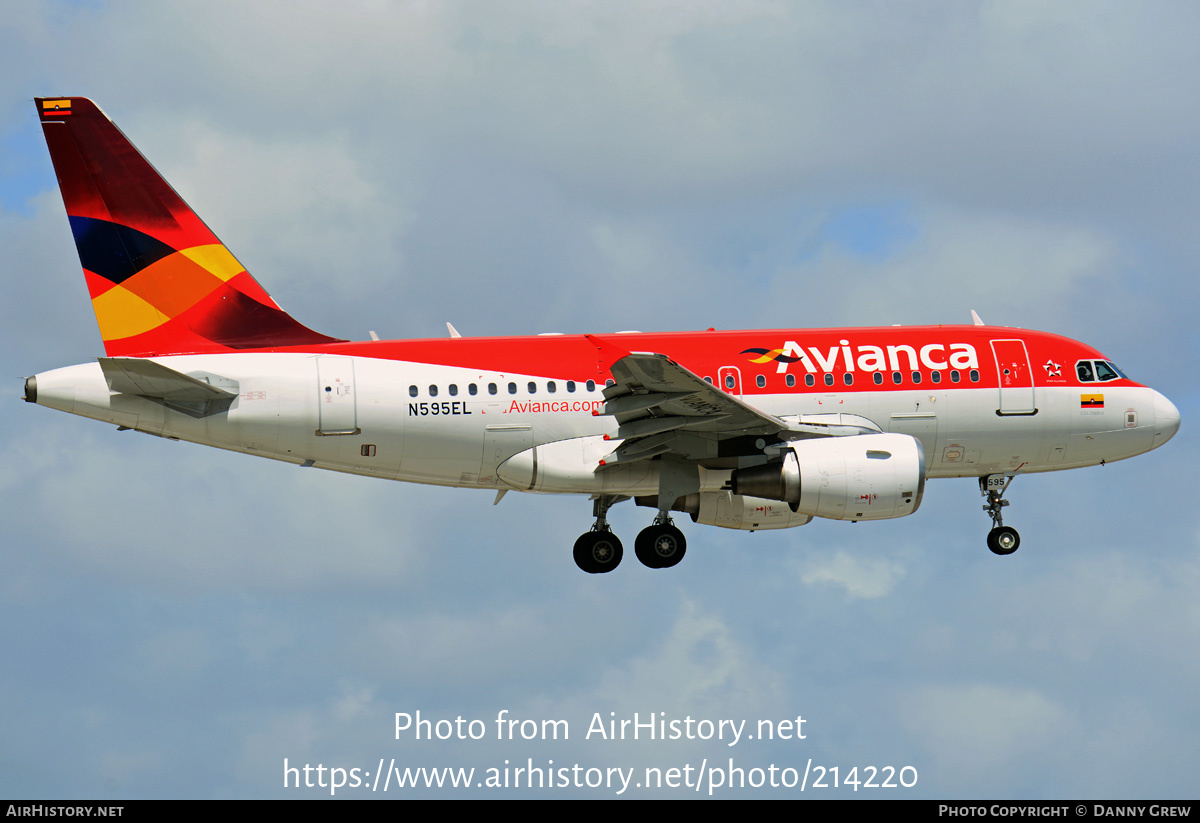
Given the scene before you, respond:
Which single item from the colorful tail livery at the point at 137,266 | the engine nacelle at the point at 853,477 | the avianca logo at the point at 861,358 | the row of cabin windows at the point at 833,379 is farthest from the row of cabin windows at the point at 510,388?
the engine nacelle at the point at 853,477

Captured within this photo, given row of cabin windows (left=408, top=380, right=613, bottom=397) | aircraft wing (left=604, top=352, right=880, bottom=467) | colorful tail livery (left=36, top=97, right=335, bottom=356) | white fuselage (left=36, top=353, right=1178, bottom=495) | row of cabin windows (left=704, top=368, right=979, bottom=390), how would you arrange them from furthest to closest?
colorful tail livery (left=36, top=97, right=335, bottom=356) → row of cabin windows (left=704, top=368, right=979, bottom=390) → row of cabin windows (left=408, top=380, right=613, bottom=397) → white fuselage (left=36, top=353, right=1178, bottom=495) → aircraft wing (left=604, top=352, right=880, bottom=467)

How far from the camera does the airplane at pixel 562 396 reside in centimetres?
3922

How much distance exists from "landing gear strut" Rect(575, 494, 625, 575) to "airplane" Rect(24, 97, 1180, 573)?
58 mm

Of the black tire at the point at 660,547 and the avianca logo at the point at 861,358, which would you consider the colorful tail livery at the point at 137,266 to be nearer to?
the black tire at the point at 660,547

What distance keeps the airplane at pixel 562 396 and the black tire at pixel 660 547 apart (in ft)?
0.19

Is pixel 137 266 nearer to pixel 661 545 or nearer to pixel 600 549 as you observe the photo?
pixel 600 549

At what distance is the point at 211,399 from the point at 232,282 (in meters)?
4.26

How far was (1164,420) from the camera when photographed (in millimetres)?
44125

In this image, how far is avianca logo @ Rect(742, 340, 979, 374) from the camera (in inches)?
1634

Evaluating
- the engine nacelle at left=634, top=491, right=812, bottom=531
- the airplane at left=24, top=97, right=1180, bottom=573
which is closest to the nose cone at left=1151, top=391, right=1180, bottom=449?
the airplane at left=24, top=97, right=1180, bottom=573

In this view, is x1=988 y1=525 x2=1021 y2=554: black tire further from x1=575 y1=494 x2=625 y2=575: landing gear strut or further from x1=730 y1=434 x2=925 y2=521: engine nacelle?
x1=575 y1=494 x2=625 y2=575: landing gear strut

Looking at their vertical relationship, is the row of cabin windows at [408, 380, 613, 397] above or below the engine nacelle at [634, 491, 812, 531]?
above

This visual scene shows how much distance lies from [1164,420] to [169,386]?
28.4 m

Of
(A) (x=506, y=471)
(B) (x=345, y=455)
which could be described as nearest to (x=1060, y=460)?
(A) (x=506, y=471)
